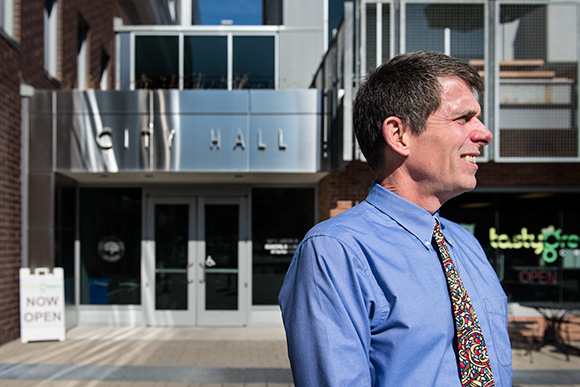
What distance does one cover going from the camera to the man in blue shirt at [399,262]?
50.2 inches

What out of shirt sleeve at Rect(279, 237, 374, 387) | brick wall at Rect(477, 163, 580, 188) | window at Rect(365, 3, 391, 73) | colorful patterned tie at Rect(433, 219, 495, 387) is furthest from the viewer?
brick wall at Rect(477, 163, 580, 188)

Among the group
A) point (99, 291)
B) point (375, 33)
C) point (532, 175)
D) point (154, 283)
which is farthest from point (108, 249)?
point (532, 175)

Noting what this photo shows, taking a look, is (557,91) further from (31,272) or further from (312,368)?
(31,272)

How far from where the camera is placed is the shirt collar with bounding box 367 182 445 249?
1522 mm

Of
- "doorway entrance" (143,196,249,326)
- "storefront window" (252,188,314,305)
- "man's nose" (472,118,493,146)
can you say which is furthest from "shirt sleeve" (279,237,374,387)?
"doorway entrance" (143,196,249,326)

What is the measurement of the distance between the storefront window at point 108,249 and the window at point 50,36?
247 centimetres

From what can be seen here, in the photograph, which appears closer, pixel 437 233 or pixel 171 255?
pixel 437 233

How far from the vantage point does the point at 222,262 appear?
34.9 feet

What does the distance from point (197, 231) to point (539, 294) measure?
20.7 ft

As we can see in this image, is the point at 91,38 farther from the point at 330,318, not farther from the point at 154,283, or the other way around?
the point at 330,318

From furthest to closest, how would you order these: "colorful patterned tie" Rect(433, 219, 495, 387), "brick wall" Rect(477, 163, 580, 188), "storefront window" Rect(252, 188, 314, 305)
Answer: "storefront window" Rect(252, 188, 314, 305), "brick wall" Rect(477, 163, 580, 188), "colorful patterned tie" Rect(433, 219, 495, 387)

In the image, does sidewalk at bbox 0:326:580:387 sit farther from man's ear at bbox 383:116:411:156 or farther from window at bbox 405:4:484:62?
man's ear at bbox 383:116:411:156

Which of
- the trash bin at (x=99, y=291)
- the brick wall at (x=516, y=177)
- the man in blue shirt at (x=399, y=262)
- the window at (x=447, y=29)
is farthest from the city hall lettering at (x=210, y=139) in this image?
the man in blue shirt at (x=399, y=262)

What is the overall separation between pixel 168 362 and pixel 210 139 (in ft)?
11.9
